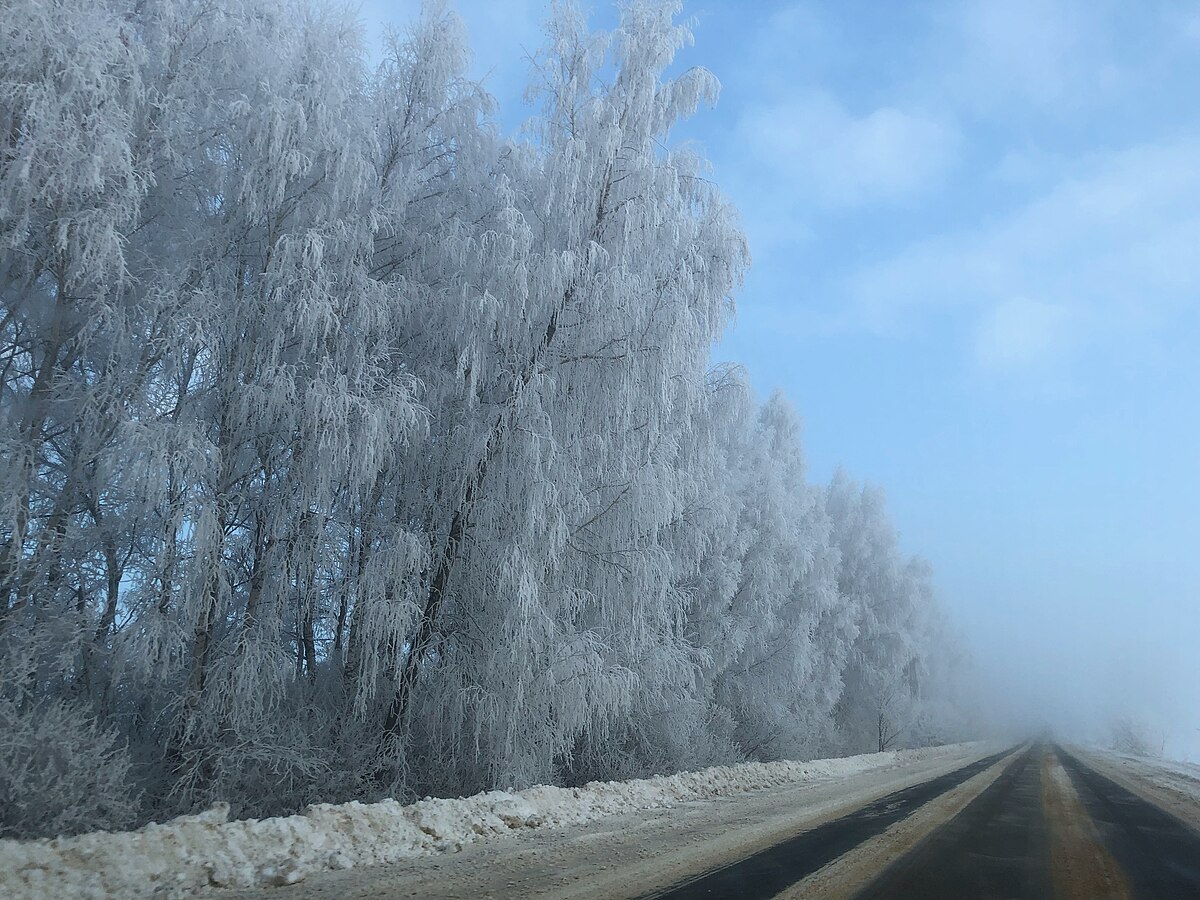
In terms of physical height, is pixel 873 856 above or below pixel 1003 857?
above

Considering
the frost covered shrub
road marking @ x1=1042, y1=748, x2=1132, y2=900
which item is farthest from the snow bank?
road marking @ x1=1042, y1=748, x2=1132, y2=900

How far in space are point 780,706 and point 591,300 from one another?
55.0 feet

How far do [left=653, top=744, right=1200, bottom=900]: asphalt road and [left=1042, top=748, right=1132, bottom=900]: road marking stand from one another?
0.01 m

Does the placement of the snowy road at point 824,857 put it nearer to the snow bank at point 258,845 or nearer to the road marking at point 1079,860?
the road marking at point 1079,860

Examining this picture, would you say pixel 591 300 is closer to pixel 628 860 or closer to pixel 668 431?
pixel 668 431

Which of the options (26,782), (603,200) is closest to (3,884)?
(26,782)

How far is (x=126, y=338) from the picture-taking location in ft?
28.3

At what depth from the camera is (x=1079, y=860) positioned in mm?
7918

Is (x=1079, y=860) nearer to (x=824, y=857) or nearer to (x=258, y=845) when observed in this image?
(x=824, y=857)

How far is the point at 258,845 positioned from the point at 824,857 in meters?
4.96

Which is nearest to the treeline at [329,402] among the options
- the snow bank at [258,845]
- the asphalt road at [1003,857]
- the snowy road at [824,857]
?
the snow bank at [258,845]

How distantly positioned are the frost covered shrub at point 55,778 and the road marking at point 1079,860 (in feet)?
25.8

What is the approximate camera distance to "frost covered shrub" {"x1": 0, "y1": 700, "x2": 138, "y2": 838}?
6.19m

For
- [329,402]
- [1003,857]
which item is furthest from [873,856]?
[329,402]
